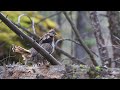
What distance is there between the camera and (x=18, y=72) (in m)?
3.22

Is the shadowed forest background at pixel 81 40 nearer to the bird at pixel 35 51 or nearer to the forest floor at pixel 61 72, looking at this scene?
the bird at pixel 35 51

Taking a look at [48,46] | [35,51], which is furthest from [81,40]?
[35,51]

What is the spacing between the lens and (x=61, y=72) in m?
3.06

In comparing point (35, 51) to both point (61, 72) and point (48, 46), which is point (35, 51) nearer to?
point (48, 46)

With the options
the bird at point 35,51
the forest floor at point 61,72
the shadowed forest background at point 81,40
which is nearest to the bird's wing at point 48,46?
the bird at point 35,51

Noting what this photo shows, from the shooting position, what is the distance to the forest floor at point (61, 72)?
9.66 feet

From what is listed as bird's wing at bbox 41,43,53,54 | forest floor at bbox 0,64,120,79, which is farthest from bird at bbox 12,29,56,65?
forest floor at bbox 0,64,120,79

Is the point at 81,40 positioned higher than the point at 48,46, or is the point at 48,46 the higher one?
the point at 81,40

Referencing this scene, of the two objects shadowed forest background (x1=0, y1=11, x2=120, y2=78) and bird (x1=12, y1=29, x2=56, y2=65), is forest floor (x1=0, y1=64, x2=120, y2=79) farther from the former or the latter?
shadowed forest background (x1=0, y1=11, x2=120, y2=78)

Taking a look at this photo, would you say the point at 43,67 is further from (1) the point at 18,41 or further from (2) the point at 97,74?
(1) the point at 18,41

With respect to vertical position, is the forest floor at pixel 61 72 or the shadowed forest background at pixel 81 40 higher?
the shadowed forest background at pixel 81 40

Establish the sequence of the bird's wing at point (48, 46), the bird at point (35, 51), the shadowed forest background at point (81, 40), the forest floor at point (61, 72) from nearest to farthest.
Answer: the forest floor at point (61, 72)
the bird at point (35, 51)
the bird's wing at point (48, 46)
the shadowed forest background at point (81, 40)

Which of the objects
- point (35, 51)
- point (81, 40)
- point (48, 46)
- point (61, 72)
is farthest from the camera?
point (81, 40)
